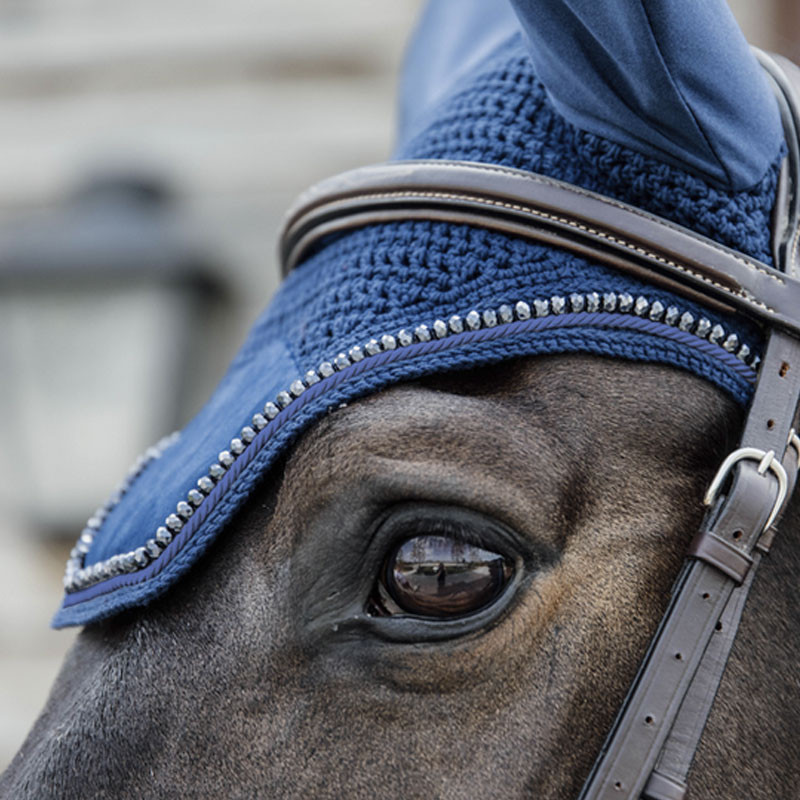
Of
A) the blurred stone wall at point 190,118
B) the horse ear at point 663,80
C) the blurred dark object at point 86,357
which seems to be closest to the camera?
the horse ear at point 663,80

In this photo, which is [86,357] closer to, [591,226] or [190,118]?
[190,118]

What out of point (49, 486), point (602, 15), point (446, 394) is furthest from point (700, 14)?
point (49, 486)

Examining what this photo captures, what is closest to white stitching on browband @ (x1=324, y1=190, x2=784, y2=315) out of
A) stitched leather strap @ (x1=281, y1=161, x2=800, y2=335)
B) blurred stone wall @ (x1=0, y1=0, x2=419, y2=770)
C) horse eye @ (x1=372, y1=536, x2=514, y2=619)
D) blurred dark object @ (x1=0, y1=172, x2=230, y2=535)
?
stitched leather strap @ (x1=281, y1=161, x2=800, y2=335)

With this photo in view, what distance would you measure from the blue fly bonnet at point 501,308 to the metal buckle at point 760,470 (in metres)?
0.06

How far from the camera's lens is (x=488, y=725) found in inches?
36.8

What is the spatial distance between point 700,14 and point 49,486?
294 centimetres

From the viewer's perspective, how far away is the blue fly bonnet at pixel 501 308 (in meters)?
1.01

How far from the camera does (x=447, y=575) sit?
0.97m

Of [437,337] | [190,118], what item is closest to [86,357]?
[190,118]

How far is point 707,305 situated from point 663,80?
20cm

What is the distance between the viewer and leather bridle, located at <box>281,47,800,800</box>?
3.08ft

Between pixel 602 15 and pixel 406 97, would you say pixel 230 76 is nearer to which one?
pixel 406 97

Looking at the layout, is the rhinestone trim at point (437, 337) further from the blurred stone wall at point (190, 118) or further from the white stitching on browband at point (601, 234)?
the blurred stone wall at point (190, 118)

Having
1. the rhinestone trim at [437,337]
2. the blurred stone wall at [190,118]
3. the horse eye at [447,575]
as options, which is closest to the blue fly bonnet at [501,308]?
the rhinestone trim at [437,337]
